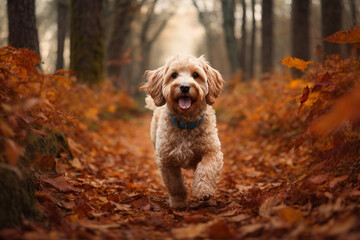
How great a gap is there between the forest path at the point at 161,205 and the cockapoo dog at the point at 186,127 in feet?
1.19

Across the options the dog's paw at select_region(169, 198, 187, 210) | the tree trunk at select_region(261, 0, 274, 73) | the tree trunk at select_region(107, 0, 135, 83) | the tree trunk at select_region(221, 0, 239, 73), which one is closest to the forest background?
the dog's paw at select_region(169, 198, 187, 210)

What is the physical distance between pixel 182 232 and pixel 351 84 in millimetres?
2419

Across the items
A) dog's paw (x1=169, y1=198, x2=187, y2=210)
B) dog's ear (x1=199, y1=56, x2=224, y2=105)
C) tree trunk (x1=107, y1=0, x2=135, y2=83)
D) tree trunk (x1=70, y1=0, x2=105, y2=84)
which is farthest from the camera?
tree trunk (x1=107, y1=0, x2=135, y2=83)

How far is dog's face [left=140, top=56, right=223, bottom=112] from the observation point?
4.02m

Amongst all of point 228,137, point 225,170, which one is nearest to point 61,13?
point 228,137

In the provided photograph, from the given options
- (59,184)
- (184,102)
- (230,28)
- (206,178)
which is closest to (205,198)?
(206,178)

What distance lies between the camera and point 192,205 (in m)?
4.04

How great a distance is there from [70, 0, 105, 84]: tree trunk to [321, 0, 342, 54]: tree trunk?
653 cm

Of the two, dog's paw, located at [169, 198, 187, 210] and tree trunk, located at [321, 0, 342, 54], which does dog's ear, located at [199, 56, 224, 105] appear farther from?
tree trunk, located at [321, 0, 342, 54]

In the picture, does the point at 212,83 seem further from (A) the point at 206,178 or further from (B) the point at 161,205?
(B) the point at 161,205

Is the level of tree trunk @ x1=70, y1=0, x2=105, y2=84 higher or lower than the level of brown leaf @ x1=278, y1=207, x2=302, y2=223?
higher

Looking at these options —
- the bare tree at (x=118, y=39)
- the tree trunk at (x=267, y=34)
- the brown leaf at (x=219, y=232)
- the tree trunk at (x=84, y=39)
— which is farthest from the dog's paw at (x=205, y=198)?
the bare tree at (x=118, y=39)

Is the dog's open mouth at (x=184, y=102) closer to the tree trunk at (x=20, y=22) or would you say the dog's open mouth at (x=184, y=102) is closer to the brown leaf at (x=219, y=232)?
the brown leaf at (x=219, y=232)

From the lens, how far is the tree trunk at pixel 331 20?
7613mm
